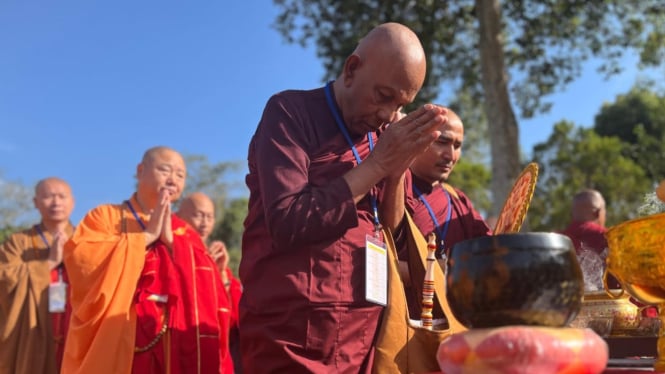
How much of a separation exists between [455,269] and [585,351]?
0.27 metres

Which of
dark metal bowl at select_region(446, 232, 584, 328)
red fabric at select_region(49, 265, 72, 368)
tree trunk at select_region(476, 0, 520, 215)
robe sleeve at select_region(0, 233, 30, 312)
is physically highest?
tree trunk at select_region(476, 0, 520, 215)

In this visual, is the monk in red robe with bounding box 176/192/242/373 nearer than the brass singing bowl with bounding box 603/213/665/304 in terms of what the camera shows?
No

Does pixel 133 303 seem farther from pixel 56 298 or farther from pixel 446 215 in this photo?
pixel 446 215

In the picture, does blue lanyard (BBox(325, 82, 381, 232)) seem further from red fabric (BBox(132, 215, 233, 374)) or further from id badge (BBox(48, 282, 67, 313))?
id badge (BBox(48, 282, 67, 313))

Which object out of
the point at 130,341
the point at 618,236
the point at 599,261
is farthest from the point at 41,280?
the point at 618,236

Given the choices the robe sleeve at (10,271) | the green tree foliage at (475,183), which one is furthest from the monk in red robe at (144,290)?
the green tree foliage at (475,183)

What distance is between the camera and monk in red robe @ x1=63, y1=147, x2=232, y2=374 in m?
4.15

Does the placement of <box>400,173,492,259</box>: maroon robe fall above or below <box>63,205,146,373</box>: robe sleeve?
above

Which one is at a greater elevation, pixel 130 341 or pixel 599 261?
pixel 599 261

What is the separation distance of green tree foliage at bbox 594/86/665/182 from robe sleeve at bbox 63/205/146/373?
61.4 feet

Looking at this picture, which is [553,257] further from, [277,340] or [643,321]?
[643,321]

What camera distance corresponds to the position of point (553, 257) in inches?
49.9

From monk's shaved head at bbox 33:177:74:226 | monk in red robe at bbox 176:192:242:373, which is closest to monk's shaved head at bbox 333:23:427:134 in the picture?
monk in red robe at bbox 176:192:242:373

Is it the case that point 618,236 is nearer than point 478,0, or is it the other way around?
point 618,236
